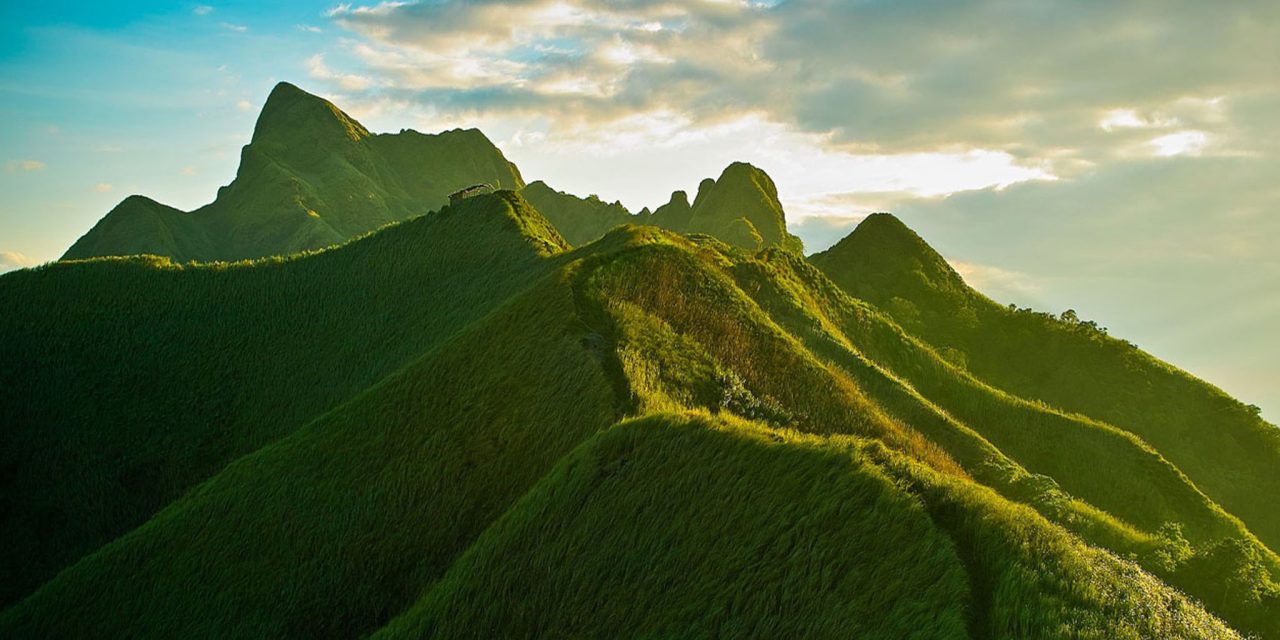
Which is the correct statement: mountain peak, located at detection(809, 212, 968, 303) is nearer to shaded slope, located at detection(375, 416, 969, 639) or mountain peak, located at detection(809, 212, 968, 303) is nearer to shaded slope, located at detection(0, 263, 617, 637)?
shaded slope, located at detection(0, 263, 617, 637)

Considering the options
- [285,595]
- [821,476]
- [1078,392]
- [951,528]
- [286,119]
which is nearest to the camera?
[951,528]

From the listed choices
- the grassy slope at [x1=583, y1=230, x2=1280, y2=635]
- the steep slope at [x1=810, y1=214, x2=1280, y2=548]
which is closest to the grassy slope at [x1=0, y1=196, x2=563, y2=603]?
the grassy slope at [x1=583, y1=230, x2=1280, y2=635]

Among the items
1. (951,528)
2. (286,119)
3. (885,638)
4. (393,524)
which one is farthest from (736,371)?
(286,119)

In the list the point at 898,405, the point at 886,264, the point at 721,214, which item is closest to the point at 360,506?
the point at 898,405

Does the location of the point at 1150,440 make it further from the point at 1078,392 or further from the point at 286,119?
the point at 286,119

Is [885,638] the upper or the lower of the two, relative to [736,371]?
lower

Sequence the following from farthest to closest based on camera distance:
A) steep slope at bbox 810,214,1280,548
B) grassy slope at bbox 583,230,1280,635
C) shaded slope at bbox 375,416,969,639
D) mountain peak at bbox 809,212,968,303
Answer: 1. mountain peak at bbox 809,212,968,303
2. steep slope at bbox 810,214,1280,548
3. grassy slope at bbox 583,230,1280,635
4. shaded slope at bbox 375,416,969,639
